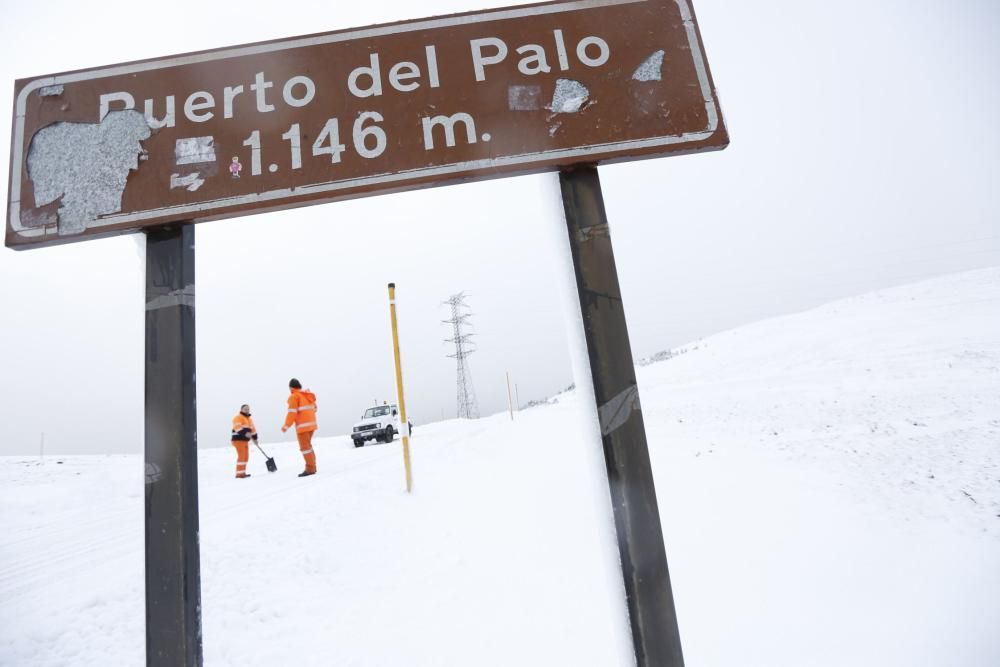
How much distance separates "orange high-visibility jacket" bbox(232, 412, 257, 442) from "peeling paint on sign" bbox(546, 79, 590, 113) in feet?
30.7

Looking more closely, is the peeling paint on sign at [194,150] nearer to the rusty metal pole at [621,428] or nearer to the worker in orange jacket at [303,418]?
the rusty metal pole at [621,428]

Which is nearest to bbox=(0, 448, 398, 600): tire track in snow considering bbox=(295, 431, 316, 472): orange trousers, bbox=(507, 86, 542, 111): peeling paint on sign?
bbox=(295, 431, 316, 472): orange trousers

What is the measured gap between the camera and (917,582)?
8.37ft

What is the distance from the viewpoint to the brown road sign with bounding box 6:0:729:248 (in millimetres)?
1567

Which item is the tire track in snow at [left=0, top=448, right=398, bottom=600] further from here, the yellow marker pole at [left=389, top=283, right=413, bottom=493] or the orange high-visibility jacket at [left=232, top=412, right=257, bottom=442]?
the orange high-visibility jacket at [left=232, top=412, right=257, bottom=442]

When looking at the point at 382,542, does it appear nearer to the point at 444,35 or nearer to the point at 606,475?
the point at 606,475

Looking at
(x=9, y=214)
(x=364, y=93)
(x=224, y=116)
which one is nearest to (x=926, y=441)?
(x=364, y=93)

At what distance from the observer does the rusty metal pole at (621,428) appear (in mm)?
1354

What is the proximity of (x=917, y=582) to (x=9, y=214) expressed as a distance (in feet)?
15.2

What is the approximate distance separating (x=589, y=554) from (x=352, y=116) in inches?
126

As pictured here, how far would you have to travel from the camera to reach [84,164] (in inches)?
62.6

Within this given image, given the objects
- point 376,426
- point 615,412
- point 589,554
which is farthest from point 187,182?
point 376,426

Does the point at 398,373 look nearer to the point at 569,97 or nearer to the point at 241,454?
the point at 241,454

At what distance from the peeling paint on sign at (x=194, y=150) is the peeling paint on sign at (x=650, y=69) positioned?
1.57 m
